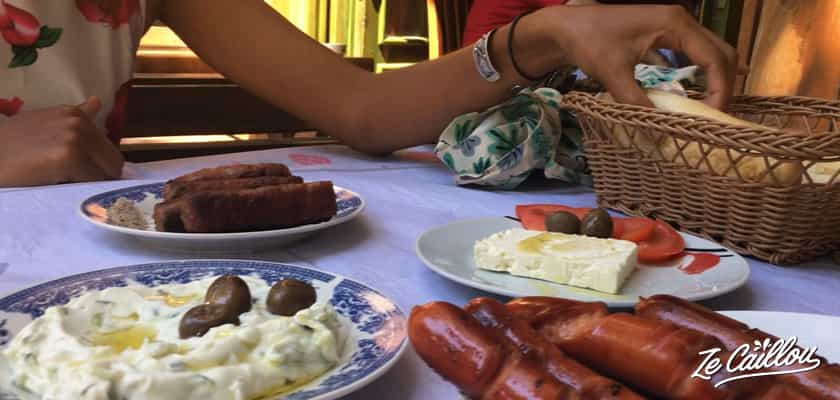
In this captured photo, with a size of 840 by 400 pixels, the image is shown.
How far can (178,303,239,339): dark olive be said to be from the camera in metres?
0.51

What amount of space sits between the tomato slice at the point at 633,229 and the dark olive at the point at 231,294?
1.65 ft

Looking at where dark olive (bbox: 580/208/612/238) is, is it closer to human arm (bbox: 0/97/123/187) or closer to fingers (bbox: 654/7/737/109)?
fingers (bbox: 654/7/737/109)

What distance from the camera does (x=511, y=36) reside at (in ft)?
4.37

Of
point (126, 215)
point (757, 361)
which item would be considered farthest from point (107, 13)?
point (757, 361)

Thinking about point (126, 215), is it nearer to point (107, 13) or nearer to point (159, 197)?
point (159, 197)

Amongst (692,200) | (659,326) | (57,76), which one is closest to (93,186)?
(57,76)

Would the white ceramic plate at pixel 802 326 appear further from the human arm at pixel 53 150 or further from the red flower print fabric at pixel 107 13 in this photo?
the red flower print fabric at pixel 107 13

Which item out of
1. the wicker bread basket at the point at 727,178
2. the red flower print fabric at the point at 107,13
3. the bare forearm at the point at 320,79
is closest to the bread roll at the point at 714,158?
the wicker bread basket at the point at 727,178

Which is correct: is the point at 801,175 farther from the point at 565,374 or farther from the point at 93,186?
the point at 93,186

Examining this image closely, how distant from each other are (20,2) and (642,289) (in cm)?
115

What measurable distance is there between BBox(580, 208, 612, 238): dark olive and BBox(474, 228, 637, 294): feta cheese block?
0.08 m

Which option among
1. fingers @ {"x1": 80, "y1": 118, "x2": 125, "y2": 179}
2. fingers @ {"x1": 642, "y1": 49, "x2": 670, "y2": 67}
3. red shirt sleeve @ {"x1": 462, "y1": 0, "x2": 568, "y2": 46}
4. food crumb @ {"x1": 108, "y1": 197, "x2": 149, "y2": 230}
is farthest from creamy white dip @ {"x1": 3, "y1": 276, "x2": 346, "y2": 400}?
red shirt sleeve @ {"x1": 462, "y1": 0, "x2": 568, "y2": 46}

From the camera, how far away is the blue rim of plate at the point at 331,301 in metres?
0.48

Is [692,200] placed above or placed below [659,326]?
below
